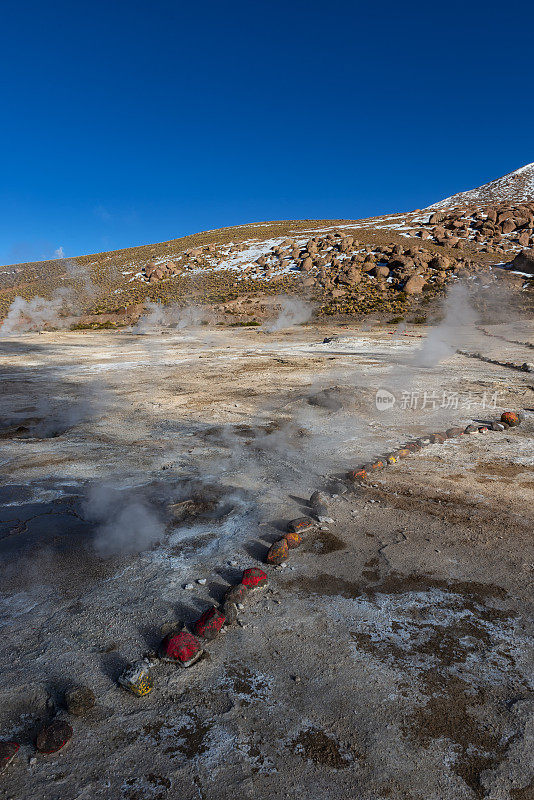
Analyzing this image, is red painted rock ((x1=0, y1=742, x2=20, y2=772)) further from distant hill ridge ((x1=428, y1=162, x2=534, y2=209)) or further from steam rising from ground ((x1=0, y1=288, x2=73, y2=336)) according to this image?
distant hill ridge ((x1=428, y1=162, x2=534, y2=209))

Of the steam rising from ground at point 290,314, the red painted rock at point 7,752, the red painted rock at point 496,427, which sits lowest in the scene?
the red painted rock at point 496,427

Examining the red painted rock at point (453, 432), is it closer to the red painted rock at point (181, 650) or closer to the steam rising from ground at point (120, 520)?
the steam rising from ground at point (120, 520)

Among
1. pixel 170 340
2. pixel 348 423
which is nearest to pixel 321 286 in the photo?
pixel 170 340

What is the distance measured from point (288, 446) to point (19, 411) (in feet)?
16.4

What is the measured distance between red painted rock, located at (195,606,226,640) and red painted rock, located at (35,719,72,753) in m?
0.70

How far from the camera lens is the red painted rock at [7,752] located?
5.38ft

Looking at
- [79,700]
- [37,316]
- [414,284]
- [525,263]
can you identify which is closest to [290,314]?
[414,284]

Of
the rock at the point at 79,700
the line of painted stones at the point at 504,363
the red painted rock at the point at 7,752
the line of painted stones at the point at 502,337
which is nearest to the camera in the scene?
the red painted rock at the point at 7,752

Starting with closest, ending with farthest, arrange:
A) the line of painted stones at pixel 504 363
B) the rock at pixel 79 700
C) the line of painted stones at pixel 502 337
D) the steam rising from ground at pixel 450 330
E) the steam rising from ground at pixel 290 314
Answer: the rock at pixel 79 700 → the line of painted stones at pixel 504 363 → the steam rising from ground at pixel 450 330 → the line of painted stones at pixel 502 337 → the steam rising from ground at pixel 290 314

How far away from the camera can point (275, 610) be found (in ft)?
8.20

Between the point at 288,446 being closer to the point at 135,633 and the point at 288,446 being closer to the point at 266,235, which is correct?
the point at 135,633

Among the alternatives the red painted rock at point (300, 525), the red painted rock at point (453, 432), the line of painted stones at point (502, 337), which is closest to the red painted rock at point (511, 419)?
the red painted rock at point (453, 432)

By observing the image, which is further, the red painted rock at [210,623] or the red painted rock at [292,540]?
the red painted rock at [292,540]

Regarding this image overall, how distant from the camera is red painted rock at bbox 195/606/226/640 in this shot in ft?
7.53
